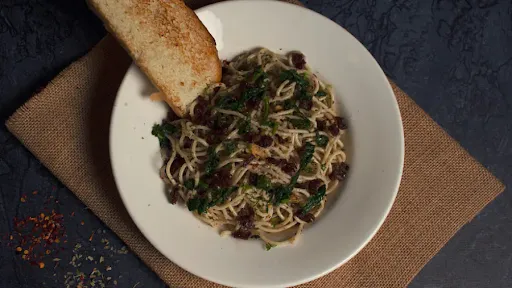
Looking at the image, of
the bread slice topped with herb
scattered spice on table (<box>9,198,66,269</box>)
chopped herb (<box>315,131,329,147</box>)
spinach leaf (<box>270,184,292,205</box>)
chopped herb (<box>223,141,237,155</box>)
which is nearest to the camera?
the bread slice topped with herb

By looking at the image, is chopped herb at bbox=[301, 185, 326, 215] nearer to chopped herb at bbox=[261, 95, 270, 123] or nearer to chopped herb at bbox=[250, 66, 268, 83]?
chopped herb at bbox=[261, 95, 270, 123]

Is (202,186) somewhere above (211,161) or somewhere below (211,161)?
below

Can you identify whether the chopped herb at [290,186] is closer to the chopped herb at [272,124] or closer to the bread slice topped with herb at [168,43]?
the chopped herb at [272,124]

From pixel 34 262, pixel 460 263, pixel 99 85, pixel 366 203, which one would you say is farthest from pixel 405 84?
pixel 34 262

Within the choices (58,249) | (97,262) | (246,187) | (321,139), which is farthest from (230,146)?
(58,249)

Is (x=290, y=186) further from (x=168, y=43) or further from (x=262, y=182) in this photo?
(x=168, y=43)

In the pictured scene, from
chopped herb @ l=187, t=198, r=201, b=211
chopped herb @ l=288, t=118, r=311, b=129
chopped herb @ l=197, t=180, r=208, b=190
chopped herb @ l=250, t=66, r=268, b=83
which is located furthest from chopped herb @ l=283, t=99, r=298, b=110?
chopped herb @ l=187, t=198, r=201, b=211
